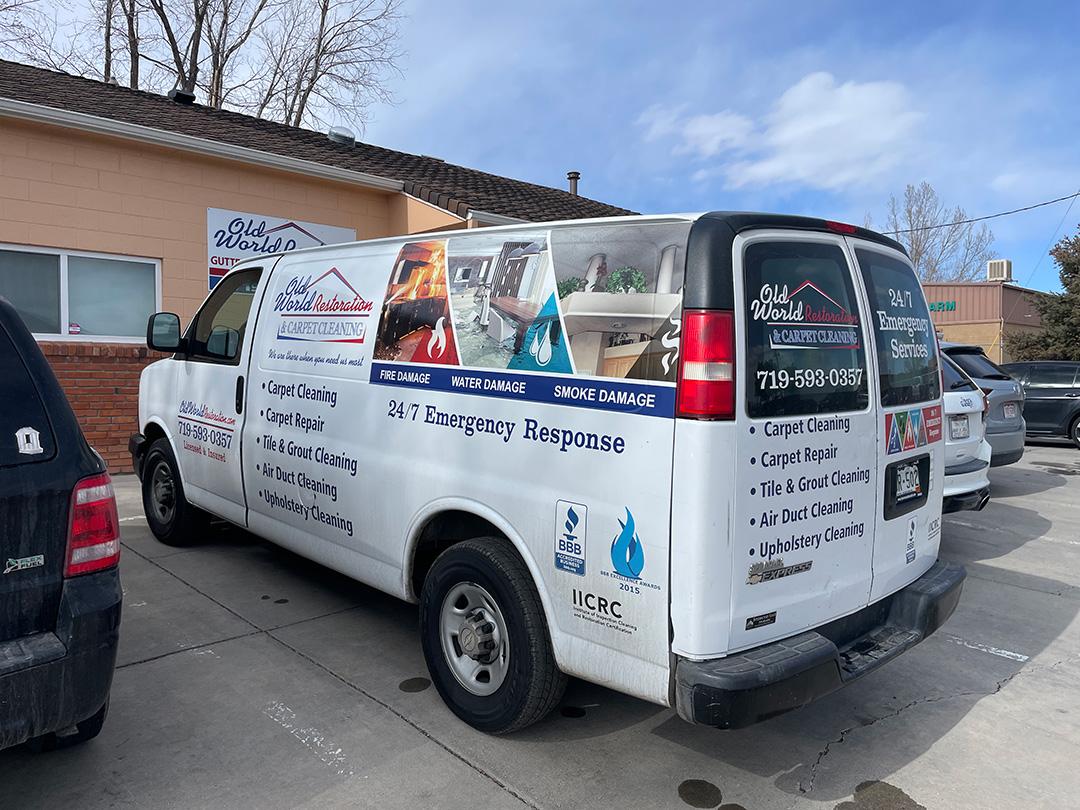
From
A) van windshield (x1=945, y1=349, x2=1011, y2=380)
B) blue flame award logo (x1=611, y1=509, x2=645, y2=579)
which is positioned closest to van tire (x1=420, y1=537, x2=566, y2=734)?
blue flame award logo (x1=611, y1=509, x2=645, y2=579)

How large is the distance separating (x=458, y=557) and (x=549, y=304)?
1126 millimetres

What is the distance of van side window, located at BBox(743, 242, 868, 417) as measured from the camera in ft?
9.02

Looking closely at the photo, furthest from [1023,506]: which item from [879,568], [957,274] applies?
[957,274]

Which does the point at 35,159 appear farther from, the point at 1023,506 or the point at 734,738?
the point at 1023,506

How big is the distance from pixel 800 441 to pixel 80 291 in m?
8.70

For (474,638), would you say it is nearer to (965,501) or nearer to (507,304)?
(507,304)

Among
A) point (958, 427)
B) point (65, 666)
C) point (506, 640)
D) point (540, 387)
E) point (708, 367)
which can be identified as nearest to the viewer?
point (65, 666)

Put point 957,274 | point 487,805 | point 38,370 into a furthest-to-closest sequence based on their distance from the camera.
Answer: point 957,274, point 487,805, point 38,370

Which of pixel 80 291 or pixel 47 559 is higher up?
pixel 80 291

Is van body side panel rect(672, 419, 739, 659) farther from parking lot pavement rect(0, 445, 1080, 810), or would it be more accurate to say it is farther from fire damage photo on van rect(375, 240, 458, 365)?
fire damage photo on van rect(375, 240, 458, 365)

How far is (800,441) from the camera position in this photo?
285 centimetres

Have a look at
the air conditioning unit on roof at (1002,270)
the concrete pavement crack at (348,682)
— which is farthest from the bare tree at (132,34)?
the air conditioning unit on roof at (1002,270)

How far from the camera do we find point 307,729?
11.0 feet

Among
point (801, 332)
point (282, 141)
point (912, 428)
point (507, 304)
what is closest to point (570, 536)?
point (507, 304)
